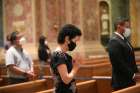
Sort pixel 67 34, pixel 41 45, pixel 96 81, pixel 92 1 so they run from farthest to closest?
pixel 92 1
pixel 41 45
pixel 96 81
pixel 67 34

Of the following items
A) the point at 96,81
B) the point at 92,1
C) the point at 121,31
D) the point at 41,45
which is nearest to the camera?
the point at 121,31

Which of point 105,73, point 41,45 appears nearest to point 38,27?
point 41,45

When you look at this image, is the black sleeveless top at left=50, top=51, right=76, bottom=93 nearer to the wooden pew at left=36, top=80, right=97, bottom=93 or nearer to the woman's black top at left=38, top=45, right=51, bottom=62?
the wooden pew at left=36, top=80, right=97, bottom=93

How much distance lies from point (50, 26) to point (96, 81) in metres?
8.31

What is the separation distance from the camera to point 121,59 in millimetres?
5395

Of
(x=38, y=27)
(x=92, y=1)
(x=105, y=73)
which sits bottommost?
(x=105, y=73)

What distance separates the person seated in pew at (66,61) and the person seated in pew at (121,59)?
1338 mm

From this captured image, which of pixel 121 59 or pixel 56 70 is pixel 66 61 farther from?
pixel 121 59

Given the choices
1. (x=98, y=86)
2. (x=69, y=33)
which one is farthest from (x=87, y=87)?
(x=69, y=33)

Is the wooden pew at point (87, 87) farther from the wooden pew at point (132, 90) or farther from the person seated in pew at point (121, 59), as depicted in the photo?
the wooden pew at point (132, 90)

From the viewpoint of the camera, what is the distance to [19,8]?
15164 millimetres

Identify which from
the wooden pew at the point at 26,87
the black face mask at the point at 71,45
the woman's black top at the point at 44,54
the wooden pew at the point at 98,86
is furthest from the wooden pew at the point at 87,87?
the woman's black top at the point at 44,54

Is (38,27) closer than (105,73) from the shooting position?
No

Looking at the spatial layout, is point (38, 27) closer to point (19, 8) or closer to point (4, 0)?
point (19, 8)
